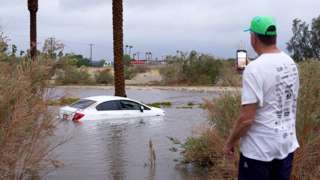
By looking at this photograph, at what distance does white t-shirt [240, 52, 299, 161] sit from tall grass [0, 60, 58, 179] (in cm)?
396

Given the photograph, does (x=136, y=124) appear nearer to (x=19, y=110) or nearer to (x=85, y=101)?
(x=85, y=101)

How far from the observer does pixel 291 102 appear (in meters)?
5.49

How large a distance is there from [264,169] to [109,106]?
738 inches

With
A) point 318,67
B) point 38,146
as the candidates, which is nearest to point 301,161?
point 318,67

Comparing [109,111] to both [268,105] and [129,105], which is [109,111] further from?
[268,105]

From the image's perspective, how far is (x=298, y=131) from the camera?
31.7ft

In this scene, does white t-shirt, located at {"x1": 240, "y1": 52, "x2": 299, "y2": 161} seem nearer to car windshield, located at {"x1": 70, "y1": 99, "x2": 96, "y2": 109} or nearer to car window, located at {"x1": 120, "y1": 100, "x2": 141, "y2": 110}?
car windshield, located at {"x1": 70, "y1": 99, "x2": 96, "y2": 109}

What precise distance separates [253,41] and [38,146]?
446cm

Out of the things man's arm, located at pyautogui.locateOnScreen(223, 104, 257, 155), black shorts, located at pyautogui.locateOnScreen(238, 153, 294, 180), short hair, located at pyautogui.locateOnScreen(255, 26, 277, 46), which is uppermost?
short hair, located at pyautogui.locateOnScreen(255, 26, 277, 46)

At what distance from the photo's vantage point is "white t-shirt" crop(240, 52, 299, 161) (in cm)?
527

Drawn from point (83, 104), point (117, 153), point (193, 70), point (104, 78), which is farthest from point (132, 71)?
point (117, 153)

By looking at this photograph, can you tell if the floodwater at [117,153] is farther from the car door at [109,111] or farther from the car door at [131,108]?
the car door at [131,108]

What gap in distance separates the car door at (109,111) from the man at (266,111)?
58.3 feet

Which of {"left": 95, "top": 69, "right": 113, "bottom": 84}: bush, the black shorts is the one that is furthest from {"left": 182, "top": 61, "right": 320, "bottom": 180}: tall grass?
{"left": 95, "top": 69, "right": 113, "bottom": 84}: bush
